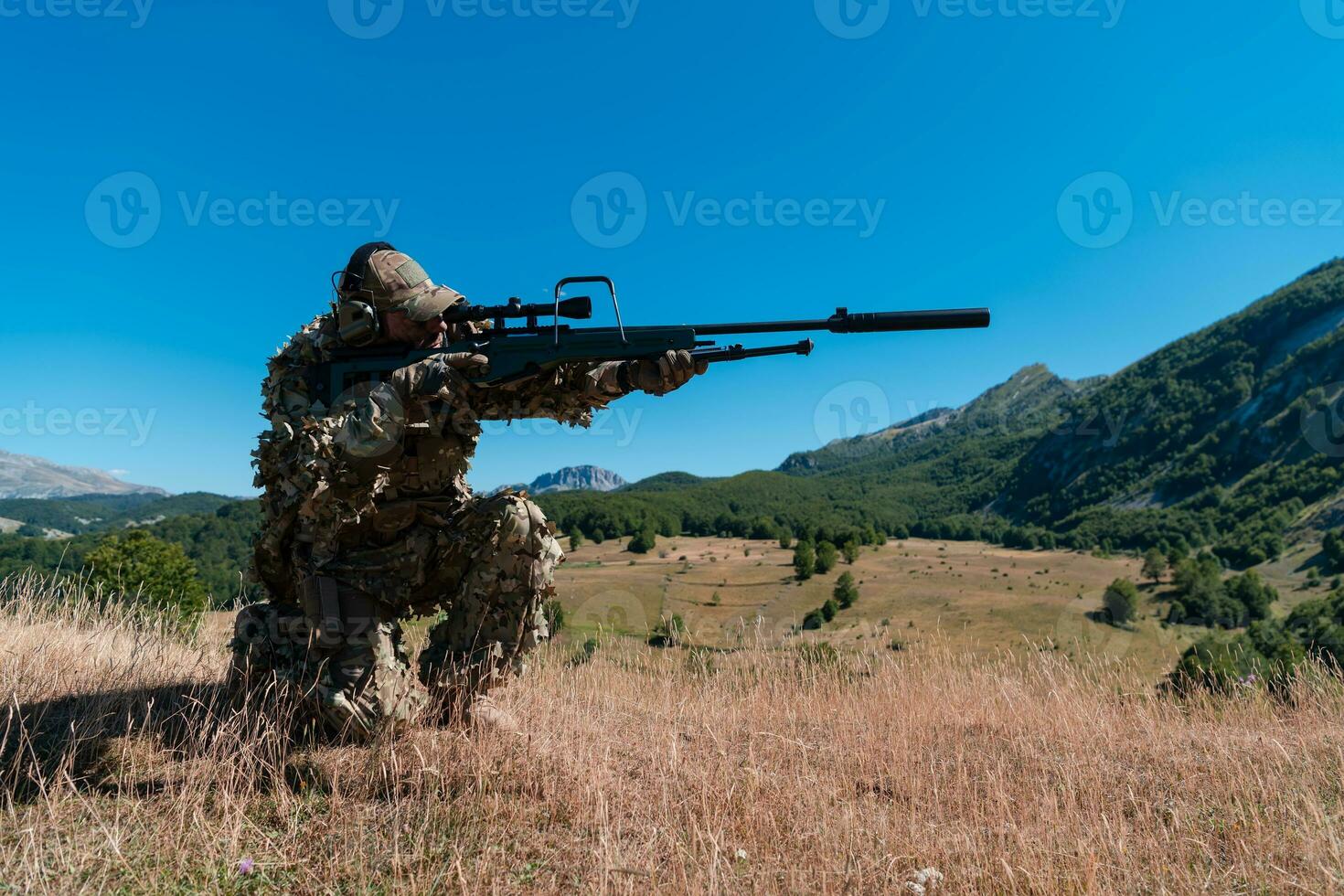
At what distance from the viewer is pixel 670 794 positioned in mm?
4395

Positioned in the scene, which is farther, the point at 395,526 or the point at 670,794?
the point at 395,526

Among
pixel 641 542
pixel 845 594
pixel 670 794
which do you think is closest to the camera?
pixel 670 794

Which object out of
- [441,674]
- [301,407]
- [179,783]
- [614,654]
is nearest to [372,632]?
[441,674]

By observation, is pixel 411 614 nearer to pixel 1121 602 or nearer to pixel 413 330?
pixel 413 330

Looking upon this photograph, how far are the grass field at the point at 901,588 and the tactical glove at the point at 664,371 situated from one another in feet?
208

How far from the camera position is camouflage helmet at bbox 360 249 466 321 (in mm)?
5121

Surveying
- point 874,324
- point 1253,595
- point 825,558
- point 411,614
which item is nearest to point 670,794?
point 411,614

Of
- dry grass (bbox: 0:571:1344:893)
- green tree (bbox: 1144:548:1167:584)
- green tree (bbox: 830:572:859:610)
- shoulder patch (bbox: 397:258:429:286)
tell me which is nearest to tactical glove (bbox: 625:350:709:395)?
shoulder patch (bbox: 397:258:429:286)

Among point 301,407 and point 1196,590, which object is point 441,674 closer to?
point 301,407

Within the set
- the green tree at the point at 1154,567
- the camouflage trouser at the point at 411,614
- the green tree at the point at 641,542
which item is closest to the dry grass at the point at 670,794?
the camouflage trouser at the point at 411,614

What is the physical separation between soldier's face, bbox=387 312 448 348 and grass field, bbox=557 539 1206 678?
207 feet

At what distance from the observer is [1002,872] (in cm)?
342

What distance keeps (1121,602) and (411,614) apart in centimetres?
14923

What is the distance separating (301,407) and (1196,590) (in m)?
154
